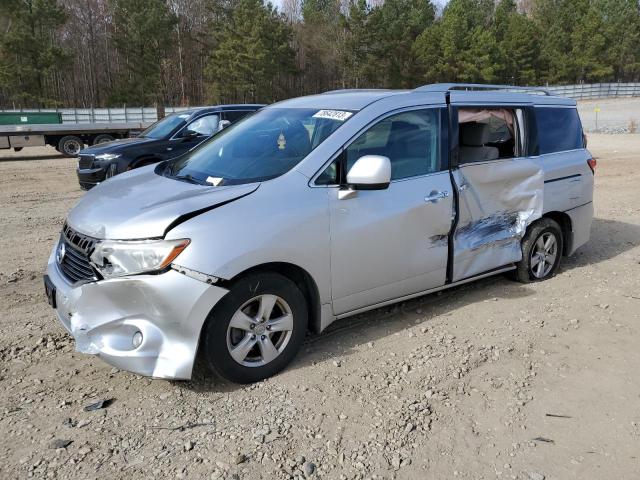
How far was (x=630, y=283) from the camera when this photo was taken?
5602mm

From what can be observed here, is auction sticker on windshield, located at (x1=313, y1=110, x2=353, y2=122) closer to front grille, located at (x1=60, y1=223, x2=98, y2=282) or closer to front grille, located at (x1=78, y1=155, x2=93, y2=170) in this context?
front grille, located at (x1=60, y1=223, x2=98, y2=282)

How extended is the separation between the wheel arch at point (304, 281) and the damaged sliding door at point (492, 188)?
1396 millimetres

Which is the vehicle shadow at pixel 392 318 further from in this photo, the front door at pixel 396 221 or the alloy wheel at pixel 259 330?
the front door at pixel 396 221

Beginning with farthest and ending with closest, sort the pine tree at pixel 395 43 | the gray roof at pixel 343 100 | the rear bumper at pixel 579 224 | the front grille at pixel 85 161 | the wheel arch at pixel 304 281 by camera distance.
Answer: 1. the pine tree at pixel 395 43
2. the front grille at pixel 85 161
3. the rear bumper at pixel 579 224
4. the gray roof at pixel 343 100
5. the wheel arch at pixel 304 281

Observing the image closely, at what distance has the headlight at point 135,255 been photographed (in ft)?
10.6

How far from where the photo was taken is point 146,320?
328 centimetres

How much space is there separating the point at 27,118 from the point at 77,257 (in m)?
19.9

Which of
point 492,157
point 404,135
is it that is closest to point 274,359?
point 404,135

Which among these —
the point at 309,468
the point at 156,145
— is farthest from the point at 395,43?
the point at 309,468

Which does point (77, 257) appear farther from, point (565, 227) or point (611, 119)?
point (611, 119)

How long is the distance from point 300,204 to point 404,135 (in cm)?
117

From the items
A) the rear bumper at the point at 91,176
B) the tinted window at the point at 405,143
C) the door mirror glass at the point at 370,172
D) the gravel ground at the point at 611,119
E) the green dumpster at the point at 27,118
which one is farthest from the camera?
the gravel ground at the point at 611,119

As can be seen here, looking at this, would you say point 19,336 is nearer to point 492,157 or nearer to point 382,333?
point 382,333

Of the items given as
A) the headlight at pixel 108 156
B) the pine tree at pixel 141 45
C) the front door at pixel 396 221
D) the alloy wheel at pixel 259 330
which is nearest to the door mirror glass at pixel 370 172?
the front door at pixel 396 221
